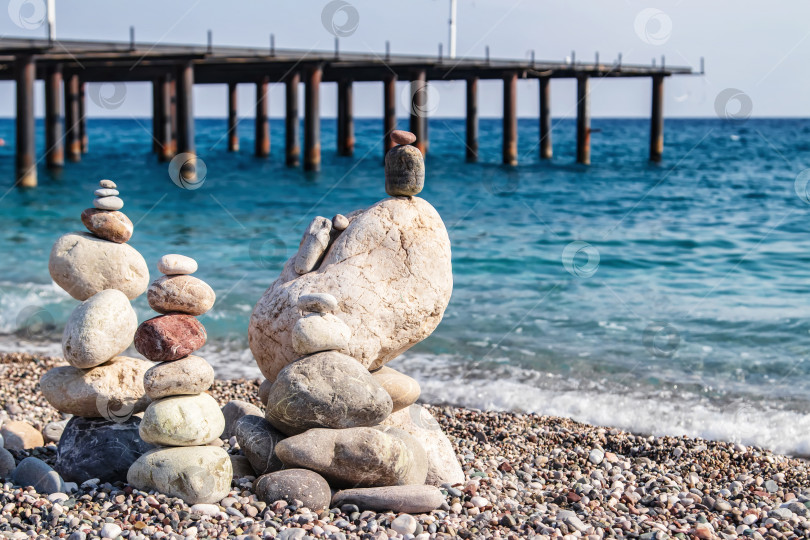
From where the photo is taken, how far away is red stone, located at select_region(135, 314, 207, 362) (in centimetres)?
532

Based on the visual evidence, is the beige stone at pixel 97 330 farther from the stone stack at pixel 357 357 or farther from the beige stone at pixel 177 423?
the stone stack at pixel 357 357

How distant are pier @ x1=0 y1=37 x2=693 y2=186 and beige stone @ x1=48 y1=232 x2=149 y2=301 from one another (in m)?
18.3

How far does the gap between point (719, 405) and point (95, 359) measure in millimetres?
6112

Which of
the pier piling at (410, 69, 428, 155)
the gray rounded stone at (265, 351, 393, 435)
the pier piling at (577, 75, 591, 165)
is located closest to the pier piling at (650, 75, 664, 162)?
the pier piling at (577, 75, 591, 165)

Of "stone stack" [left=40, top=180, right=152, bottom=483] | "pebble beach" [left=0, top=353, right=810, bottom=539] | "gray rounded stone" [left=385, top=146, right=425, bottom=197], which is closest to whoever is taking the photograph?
"pebble beach" [left=0, top=353, right=810, bottom=539]

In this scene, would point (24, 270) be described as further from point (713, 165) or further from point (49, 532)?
point (713, 165)

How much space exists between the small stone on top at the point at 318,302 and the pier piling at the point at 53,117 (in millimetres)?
24285

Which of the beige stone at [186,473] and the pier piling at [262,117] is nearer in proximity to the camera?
the beige stone at [186,473]

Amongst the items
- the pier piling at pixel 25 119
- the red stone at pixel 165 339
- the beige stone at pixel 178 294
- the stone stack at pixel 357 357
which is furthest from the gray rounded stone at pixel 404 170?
the pier piling at pixel 25 119

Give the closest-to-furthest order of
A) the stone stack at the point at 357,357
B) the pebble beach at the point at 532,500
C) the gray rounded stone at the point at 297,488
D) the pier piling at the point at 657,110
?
the pebble beach at the point at 532,500 < the gray rounded stone at the point at 297,488 < the stone stack at the point at 357,357 < the pier piling at the point at 657,110

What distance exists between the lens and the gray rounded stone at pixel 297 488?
5.11 m
